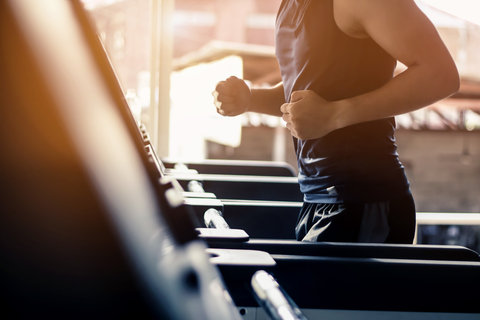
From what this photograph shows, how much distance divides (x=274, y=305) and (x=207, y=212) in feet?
1.82

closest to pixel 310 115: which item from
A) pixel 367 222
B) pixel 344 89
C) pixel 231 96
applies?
pixel 344 89

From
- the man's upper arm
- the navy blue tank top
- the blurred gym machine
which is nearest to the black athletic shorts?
the navy blue tank top

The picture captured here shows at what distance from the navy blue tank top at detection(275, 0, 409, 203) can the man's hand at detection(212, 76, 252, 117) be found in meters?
0.23

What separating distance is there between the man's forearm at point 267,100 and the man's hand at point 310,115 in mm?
443

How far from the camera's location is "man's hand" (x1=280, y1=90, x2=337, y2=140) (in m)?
0.94

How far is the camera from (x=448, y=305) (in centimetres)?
67

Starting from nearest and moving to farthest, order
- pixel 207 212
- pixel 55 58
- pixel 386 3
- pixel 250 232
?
pixel 55 58 < pixel 386 3 < pixel 207 212 < pixel 250 232

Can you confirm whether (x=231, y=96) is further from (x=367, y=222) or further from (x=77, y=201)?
(x=77, y=201)

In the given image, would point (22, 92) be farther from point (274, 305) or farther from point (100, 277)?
point (274, 305)

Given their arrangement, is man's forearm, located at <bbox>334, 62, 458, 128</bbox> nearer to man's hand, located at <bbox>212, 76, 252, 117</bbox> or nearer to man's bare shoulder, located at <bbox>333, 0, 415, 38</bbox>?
man's bare shoulder, located at <bbox>333, 0, 415, 38</bbox>

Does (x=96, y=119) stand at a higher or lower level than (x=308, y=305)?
higher

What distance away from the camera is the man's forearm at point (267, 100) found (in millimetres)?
1395

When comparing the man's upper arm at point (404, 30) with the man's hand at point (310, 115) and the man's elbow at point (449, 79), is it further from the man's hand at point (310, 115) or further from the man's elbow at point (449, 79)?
the man's hand at point (310, 115)

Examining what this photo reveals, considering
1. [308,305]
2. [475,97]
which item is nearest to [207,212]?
[308,305]
